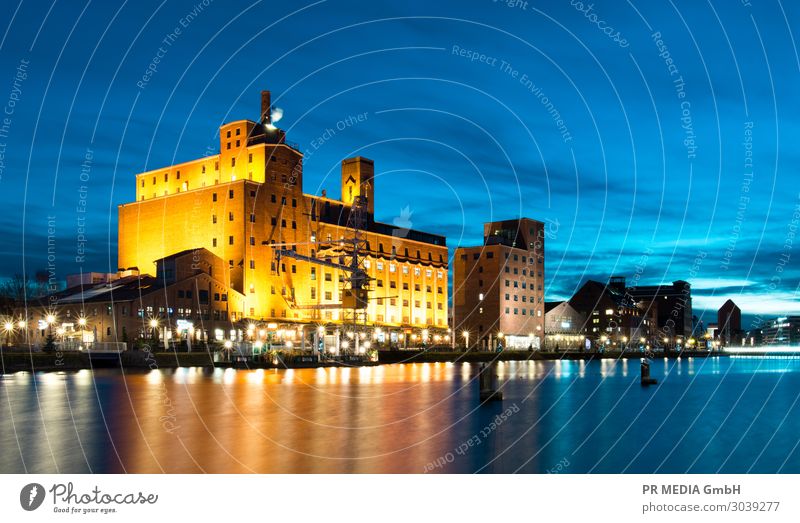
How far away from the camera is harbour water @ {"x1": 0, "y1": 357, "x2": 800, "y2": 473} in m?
21.0

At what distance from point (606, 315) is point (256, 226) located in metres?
98.0

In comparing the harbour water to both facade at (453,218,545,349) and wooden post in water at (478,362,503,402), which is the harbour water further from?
facade at (453,218,545,349)

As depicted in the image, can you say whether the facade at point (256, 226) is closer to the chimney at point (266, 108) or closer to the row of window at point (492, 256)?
the chimney at point (266, 108)

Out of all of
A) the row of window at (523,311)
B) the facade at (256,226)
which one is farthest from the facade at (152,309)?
the row of window at (523,311)

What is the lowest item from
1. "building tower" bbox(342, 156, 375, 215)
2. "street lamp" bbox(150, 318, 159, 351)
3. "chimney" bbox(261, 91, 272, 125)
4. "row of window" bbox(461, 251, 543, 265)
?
"street lamp" bbox(150, 318, 159, 351)

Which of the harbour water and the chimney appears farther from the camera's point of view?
the chimney

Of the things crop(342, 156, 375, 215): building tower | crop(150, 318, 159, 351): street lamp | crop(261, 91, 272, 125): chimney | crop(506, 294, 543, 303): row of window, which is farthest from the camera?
crop(506, 294, 543, 303): row of window

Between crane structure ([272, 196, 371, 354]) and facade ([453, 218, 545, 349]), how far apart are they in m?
21.0

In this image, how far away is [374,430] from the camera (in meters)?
27.6

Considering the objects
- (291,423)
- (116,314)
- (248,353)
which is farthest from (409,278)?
(291,423)

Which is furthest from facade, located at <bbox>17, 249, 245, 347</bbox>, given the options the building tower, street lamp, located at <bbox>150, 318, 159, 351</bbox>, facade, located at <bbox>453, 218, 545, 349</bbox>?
facade, located at <bbox>453, 218, 545, 349</bbox>

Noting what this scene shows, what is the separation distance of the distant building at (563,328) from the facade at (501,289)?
17.1ft

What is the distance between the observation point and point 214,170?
100688mm

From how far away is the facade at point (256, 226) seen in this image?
92438mm
